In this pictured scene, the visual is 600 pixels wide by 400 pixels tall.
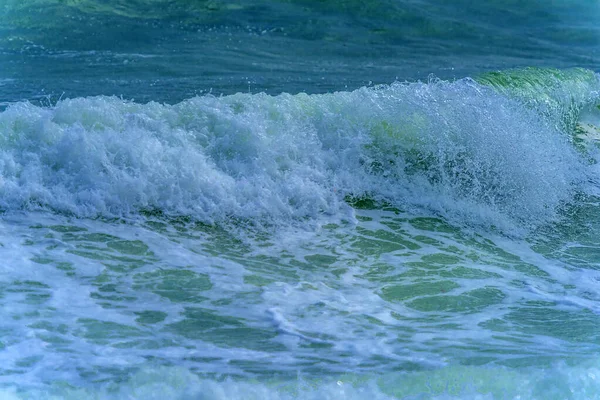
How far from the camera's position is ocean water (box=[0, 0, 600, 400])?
11.9 ft

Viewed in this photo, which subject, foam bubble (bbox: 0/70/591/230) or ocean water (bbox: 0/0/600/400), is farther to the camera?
foam bubble (bbox: 0/70/591/230)

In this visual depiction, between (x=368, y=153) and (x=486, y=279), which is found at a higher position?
(x=368, y=153)

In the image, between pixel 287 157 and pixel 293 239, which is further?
pixel 287 157

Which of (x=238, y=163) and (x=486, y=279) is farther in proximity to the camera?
(x=238, y=163)

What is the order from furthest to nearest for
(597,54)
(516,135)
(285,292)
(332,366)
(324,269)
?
(597,54), (516,135), (324,269), (285,292), (332,366)

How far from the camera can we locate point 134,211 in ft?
20.0

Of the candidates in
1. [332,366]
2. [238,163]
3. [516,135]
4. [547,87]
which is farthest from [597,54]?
[332,366]

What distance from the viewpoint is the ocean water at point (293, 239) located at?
11.9ft

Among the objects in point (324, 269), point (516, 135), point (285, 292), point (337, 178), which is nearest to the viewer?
point (285, 292)

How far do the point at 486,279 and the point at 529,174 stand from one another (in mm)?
2544

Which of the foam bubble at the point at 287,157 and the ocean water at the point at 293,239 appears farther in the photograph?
the foam bubble at the point at 287,157

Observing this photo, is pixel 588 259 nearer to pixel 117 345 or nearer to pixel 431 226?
pixel 431 226

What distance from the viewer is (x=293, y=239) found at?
589 centimetres

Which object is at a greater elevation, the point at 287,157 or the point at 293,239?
the point at 287,157
